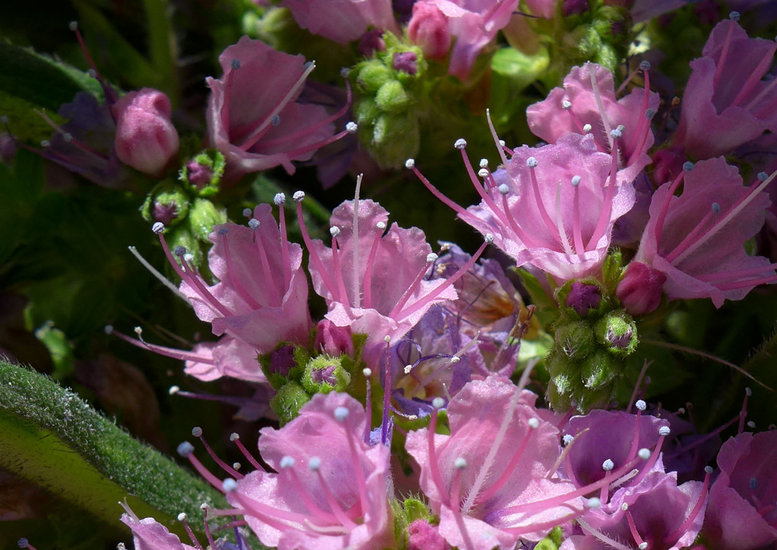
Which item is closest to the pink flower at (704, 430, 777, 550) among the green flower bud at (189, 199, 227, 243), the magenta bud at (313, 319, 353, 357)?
the magenta bud at (313, 319, 353, 357)

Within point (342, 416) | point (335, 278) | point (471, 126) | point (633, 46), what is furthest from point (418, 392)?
point (633, 46)

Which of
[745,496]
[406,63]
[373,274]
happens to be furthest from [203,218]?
[745,496]

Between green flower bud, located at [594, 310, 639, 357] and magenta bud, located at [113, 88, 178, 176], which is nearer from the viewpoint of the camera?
green flower bud, located at [594, 310, 639, 357]

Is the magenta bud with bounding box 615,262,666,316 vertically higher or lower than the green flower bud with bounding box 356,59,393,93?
lower

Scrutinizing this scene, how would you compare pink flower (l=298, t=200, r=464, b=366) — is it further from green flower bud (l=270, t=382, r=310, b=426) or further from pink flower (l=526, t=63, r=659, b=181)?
pink flower (l=526, t=63, r=659, b=181)

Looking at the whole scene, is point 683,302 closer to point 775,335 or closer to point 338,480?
point 775,335

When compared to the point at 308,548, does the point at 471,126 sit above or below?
above

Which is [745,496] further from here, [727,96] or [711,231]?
[727,96]
